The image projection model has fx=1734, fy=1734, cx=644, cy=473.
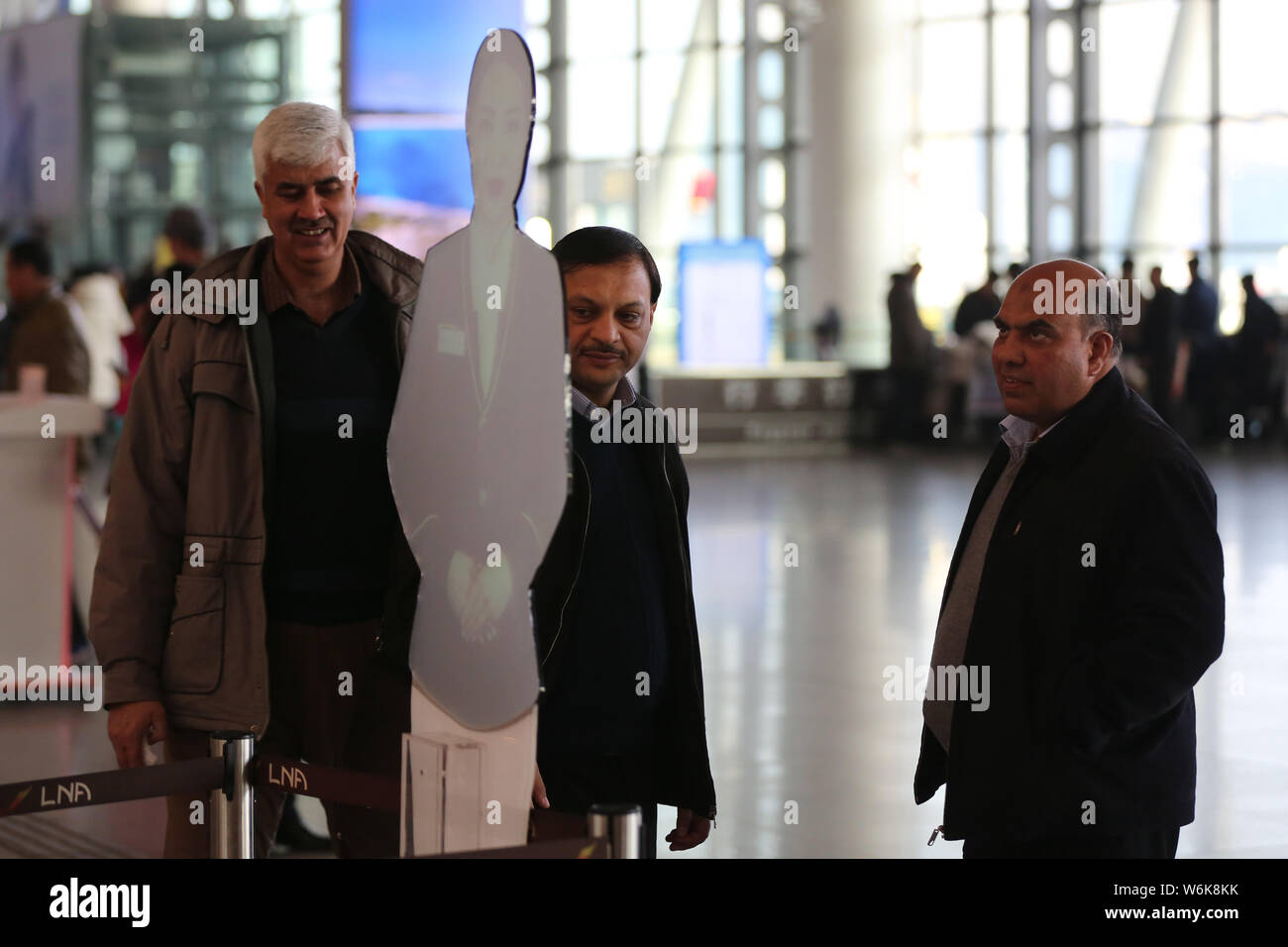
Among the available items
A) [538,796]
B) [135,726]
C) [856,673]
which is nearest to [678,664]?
[538,796]

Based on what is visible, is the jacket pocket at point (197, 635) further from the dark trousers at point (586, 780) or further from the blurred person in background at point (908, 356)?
the blurred person in background at point (908, 356)

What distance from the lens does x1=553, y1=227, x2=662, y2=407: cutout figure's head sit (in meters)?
2.48

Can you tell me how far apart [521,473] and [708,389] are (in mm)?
17359

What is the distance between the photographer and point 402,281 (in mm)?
2986

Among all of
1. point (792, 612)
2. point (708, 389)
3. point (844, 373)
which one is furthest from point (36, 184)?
point (792, 612)

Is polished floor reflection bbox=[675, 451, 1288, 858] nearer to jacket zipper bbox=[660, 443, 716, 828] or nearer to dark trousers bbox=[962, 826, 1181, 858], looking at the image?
dark trousers bbox=[962, 826, 1181, 858]

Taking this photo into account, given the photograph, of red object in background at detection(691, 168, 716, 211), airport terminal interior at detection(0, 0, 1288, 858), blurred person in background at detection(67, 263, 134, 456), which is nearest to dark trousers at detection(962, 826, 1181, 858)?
airport terminal interior at detection(0, 0, 1288, 858)

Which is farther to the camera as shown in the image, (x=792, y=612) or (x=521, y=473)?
(x=792, y=612)

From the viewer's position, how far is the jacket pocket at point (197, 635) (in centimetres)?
286

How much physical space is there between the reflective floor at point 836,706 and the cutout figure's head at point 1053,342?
217 cm

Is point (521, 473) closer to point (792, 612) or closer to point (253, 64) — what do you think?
point (792, 612)

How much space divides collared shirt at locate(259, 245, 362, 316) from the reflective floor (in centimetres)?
215

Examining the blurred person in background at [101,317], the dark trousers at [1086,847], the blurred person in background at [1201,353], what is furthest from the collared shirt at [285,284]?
the blurred person in background at [1201,353]

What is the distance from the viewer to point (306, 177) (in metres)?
2.74
